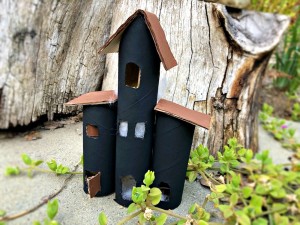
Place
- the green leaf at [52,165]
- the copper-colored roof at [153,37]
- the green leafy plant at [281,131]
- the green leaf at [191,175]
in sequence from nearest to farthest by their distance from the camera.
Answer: the copper-colored roof at [153,37], the green leaf at [52,165], the green leaf at [191,175], the green leafy plant at [281,131]

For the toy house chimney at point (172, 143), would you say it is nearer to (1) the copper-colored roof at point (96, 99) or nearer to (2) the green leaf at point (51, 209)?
(1) the copper-colored roof at point (96, 99)

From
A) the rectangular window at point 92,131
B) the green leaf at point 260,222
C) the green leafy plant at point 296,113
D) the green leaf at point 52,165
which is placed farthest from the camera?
the green leafy plant at point 296,113

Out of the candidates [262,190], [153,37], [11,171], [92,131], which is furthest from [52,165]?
[262,190]

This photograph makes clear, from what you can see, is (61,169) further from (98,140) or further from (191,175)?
(191,175)

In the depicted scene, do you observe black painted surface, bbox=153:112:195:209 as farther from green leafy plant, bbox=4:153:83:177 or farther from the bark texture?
the bark texture

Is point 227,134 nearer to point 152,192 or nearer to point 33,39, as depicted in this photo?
point 152,192

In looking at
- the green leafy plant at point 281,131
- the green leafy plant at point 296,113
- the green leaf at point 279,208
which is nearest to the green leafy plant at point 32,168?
the green leaf at point 279,208
